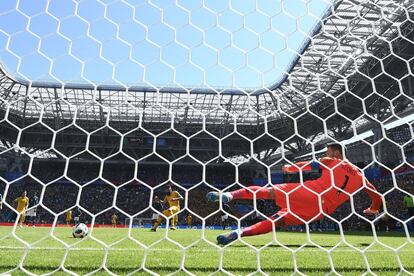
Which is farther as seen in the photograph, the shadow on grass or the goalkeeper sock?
the goalkeeper sock

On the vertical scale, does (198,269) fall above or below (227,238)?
above

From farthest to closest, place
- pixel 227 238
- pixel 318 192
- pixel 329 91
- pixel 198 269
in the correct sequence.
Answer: pixel 329 91 → pixel 227 238 → pixel 318 192 → pixel 198 269

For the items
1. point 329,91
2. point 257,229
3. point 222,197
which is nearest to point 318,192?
point 257,229

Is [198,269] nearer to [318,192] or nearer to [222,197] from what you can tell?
[222,197]

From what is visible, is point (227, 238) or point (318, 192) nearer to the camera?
point (318, 192)

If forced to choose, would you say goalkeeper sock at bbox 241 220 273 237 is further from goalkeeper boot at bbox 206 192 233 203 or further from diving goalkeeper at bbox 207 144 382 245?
goalkeeper boot at bbox 206 192 233 203

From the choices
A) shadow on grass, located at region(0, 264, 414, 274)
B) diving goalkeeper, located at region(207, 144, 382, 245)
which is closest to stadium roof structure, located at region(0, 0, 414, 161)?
diving goalkeeper, located at region(207, 144, 382, 245)

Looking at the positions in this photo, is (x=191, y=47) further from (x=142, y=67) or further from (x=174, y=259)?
(x=174, y=259)

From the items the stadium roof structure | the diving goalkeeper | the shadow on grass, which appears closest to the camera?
the shadow on grass

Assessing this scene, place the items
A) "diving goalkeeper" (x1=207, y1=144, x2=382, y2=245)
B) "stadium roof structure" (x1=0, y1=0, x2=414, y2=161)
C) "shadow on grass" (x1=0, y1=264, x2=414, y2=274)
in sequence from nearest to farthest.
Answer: "shadow on grass" (x1=0, y1=264, x2=414, y2=274) < "diving goalkeeper" (x1=207, y1=144, x2=382, y2=245) < "stadium roof structure" (x1=0, y1=0, x2=414, y2=161)

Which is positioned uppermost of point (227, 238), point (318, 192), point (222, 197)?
point (318, 192)

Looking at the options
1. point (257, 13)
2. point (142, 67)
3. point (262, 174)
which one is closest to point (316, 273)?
point (142, 67)

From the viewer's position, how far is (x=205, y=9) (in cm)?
310

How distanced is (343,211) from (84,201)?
14271 mm
